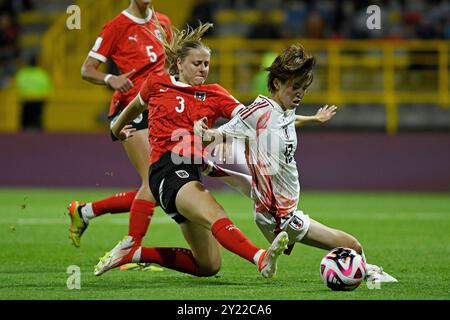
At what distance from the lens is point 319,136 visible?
59.1ft

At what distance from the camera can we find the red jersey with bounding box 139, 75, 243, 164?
736cm

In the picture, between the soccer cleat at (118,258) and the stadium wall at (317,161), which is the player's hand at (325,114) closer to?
the soccer cleat at (118,258)

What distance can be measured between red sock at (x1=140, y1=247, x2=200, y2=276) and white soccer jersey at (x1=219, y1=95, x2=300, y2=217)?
68 cm

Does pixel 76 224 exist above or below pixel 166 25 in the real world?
below

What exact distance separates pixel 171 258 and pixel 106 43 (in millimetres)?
2555

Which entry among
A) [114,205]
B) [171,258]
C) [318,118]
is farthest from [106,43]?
[171,258]

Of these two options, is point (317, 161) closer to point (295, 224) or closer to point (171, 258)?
point (171, 258)

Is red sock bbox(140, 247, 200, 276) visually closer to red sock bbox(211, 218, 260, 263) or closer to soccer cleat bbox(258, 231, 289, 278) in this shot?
red sock bbox(211, 218, 260, 263)

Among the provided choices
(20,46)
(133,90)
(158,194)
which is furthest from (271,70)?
(20,46)

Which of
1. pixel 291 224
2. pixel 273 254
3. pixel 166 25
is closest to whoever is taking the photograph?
pixel 273 254

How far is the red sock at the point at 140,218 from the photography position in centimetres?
793

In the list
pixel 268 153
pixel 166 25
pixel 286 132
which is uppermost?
pixel 166 25

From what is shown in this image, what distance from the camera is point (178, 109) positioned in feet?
24.4

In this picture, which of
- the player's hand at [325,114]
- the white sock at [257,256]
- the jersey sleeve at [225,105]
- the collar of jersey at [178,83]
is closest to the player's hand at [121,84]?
the collar of jersey at [178,83]
